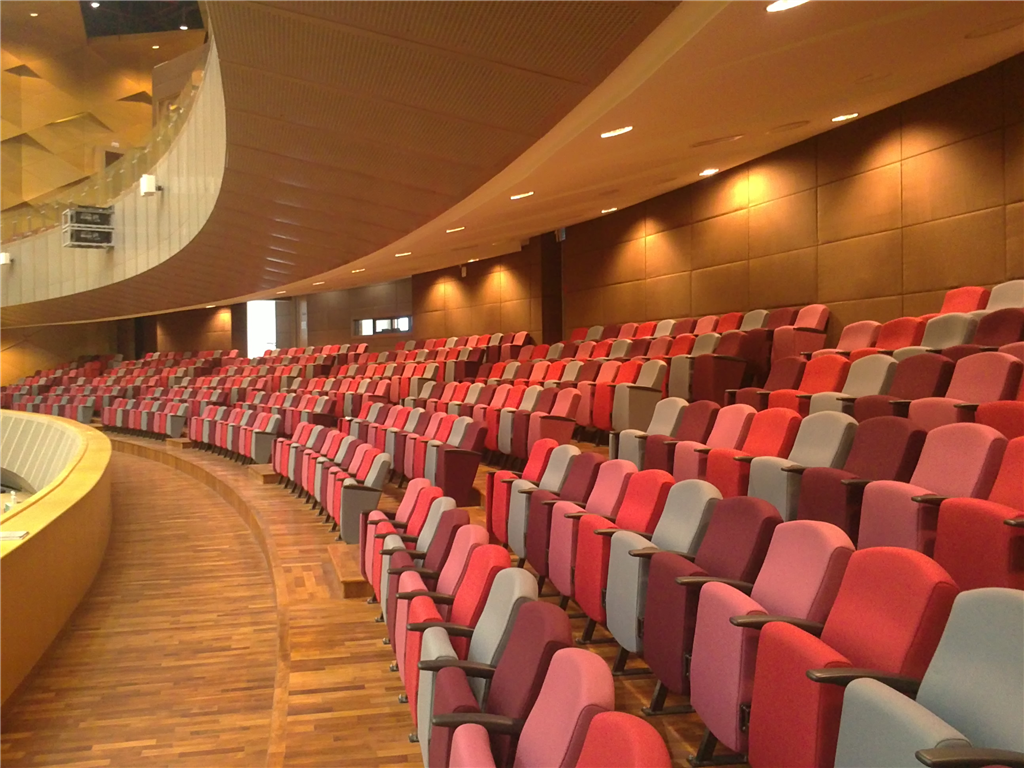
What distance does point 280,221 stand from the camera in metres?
3.69

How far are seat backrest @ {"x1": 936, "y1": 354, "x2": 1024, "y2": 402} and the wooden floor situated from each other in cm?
93

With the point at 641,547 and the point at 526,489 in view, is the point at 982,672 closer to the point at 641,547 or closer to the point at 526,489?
the point at 641,547

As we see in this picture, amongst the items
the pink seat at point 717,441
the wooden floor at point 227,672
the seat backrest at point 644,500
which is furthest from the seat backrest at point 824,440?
the wooden floor at point 227,672

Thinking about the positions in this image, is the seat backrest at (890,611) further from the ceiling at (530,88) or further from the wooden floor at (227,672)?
the ceiling at (530,88)

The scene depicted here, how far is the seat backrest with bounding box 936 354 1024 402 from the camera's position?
5.30 feet

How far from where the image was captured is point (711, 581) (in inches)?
39.1

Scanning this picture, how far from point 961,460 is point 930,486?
0.07m

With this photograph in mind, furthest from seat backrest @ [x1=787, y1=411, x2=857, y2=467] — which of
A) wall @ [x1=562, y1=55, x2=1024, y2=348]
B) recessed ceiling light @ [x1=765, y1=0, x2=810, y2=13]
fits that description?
wall @ [x1=562, y1=55, x2=1024, y2=348]

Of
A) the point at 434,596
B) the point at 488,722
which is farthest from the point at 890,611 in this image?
the point at 434,596

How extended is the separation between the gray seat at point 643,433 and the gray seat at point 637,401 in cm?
33

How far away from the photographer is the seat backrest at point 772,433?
1721 millimetres

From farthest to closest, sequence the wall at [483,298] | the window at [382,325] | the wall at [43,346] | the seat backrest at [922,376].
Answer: the wall at [43,346] → the window at [382,325] → the wall at [483,298] → the seat backrest at [922,376]

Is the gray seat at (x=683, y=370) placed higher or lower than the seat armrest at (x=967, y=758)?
higher

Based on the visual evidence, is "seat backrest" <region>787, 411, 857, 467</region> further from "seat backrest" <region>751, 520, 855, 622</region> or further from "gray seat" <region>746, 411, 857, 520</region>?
"seat backrest" <region>751, 520, 855, 622</region>
